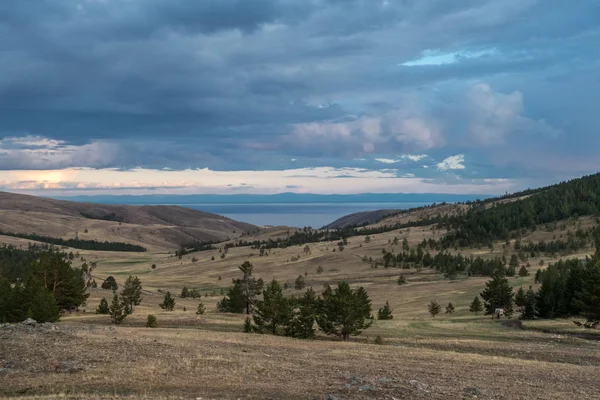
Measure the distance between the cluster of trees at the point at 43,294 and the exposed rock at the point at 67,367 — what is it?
93.1 feet

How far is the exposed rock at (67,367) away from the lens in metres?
25.5

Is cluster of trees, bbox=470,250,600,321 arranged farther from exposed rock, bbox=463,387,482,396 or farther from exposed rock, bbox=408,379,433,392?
exposed rock, bbox=408,379,433,392

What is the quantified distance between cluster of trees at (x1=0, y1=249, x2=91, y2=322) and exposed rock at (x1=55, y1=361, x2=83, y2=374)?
28.4 metres

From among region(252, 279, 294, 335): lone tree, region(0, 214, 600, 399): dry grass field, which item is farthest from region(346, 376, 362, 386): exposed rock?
region(252, 279, 294, 335): lone tree

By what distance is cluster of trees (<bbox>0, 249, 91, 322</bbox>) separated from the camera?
2050 inches

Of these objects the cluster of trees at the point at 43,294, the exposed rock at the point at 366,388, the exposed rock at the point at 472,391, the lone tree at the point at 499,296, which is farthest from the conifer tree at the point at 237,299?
the exposed rock at the point at 472,391

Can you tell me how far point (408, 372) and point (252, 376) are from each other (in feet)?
28.4

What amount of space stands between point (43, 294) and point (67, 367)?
30.7 metres

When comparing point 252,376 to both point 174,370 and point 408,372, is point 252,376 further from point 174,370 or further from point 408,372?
point 408,372

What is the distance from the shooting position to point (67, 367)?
26203mm

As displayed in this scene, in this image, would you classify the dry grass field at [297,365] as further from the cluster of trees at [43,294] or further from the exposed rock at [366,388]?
the cluster of trees at [43,294]

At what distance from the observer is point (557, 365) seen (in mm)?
31625

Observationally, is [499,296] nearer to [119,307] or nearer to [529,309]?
[529,309]

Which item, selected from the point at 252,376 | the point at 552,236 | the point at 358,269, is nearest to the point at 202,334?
the point at 252,376
